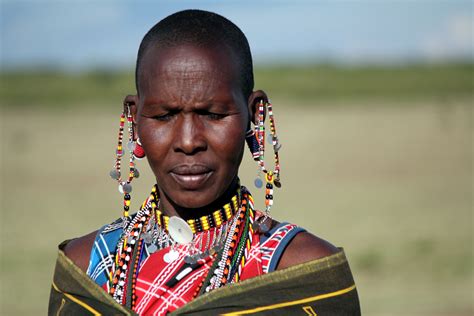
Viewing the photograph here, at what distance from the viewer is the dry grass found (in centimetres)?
1140

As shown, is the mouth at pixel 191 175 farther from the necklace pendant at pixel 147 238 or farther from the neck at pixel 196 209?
the necklace pendant at pixel 147 238

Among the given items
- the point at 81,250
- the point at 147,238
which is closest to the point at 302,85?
the point at 81,250

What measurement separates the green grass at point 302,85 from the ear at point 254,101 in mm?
27406

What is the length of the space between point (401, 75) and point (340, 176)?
22.5 metres

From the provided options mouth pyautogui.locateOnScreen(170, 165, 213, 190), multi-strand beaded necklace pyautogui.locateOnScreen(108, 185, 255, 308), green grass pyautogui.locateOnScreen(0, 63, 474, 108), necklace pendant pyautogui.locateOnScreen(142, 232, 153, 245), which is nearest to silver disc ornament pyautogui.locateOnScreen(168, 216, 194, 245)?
multi-strand beaded necklace pyautogui.locateOnScreen(108, 185, 255, 308)

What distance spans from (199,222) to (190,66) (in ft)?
2.09

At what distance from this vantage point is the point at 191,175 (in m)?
3.30

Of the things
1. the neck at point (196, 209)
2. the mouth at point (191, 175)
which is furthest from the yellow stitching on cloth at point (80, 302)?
the mouth at point (191, 175)

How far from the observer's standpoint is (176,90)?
3242 mm

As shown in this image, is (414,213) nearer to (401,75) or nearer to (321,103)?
(321,103)

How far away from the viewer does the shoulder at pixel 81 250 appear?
12.1 ft

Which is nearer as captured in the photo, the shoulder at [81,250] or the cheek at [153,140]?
the cheek at [153,140]

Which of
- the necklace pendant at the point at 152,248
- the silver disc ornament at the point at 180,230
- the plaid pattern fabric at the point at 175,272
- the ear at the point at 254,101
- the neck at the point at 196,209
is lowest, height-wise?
the plaid pattern fabric at the point at 175,272

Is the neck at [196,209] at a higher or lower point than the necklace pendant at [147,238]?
higher
